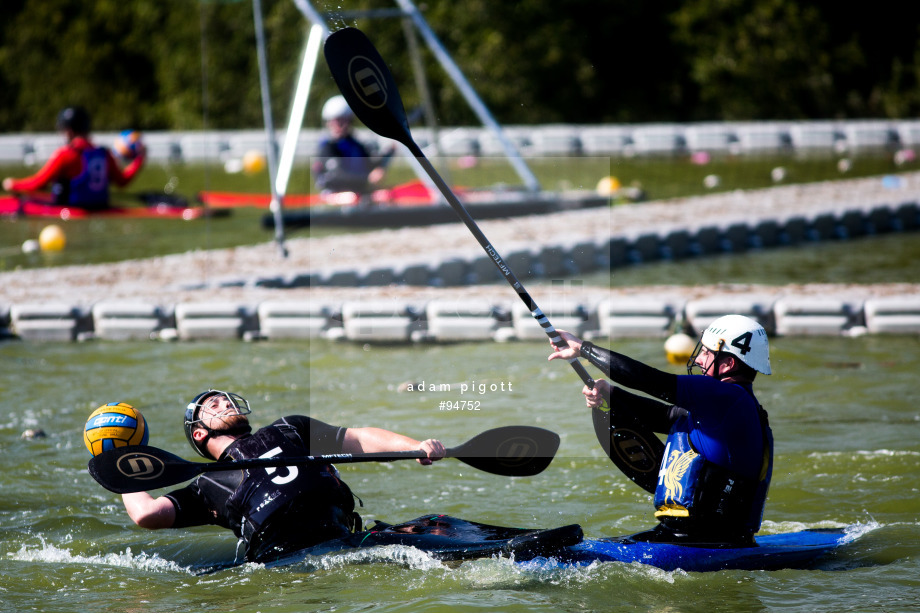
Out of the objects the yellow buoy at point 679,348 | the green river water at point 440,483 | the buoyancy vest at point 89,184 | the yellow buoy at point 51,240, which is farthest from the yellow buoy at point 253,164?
the yellow buoy at point 679,348

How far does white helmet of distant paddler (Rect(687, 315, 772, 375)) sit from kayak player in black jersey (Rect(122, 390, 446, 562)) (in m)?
1.18

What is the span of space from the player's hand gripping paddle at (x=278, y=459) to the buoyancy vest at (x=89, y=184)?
30.2ft

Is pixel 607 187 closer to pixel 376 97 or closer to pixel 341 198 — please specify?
pixel 341 198

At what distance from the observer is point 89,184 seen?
13414mm

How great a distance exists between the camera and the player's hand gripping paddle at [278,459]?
4.45m

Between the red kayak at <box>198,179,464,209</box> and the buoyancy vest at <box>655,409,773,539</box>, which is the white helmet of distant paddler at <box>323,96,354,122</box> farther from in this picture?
the buoyancy vest at <box>655,409,773,539</box>

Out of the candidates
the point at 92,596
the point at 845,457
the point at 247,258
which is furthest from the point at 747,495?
the point at 247,258

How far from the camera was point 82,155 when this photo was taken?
13.0 m

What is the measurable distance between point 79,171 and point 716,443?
10.7 meters

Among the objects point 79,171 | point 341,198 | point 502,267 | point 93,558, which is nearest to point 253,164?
point 79,171

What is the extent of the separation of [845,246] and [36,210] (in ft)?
30.6

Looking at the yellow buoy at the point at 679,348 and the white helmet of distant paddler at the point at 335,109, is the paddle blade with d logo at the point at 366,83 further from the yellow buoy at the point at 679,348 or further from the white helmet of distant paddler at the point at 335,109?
the white helmet of distant paddler at the point at 335,109

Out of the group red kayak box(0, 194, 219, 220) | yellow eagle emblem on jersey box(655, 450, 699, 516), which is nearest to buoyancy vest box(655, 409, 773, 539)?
yellow eagle emblem on jersey box(655, 450, 699, 516)

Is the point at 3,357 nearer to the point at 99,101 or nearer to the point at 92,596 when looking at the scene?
the point at 92,596
